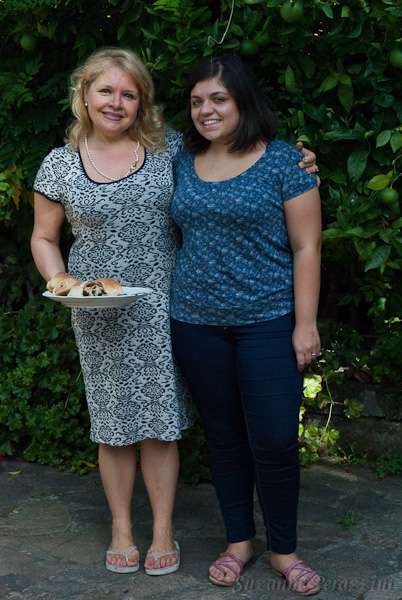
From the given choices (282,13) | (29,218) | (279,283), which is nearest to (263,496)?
(279,283)

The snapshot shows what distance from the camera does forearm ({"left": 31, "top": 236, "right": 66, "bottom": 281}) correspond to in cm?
285

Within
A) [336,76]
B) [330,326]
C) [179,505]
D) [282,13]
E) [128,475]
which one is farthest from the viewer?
[330,326]

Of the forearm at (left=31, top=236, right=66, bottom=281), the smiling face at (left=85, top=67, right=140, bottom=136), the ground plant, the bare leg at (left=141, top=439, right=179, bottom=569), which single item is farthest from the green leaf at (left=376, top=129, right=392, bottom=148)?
the bare leg at (left=141, top=439, right=179, bottom=569)

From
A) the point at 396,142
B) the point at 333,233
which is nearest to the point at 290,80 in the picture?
the point at 396,142

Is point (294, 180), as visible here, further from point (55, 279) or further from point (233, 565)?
point (233, 565)

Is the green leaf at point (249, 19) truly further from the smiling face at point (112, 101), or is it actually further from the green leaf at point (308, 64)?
the smiling face at point (112, 101)

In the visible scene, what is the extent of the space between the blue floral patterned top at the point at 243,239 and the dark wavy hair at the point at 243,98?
72 millimetres

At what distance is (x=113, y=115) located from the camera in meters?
2.75

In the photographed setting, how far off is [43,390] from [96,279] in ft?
5.67

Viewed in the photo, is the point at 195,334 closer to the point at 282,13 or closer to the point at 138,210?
the point at 138,210

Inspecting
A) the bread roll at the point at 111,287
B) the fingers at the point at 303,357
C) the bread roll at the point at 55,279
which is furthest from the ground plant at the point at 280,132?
the bread roll at the point at 55,279

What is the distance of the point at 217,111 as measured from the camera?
2619 mm

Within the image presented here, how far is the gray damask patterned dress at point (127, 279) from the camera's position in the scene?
274cm

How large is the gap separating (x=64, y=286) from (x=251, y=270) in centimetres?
62
